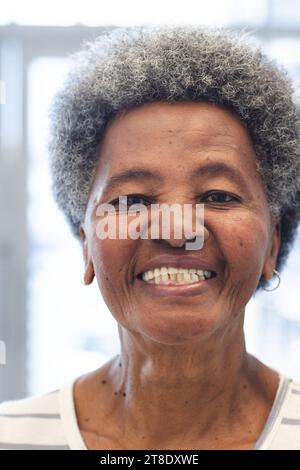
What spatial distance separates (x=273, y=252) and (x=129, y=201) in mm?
270

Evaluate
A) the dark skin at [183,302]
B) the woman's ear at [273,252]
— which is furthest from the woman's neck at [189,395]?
the woman's ear at [273,252]

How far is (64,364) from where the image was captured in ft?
4.59

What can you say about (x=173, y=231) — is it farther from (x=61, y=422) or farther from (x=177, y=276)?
(x=61, y=422)

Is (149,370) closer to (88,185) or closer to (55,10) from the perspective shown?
(88,185)

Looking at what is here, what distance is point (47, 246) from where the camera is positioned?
1434mm

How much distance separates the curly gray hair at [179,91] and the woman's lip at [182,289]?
19 centimetres

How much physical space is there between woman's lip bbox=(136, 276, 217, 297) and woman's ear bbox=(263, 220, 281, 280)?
0.49 feet

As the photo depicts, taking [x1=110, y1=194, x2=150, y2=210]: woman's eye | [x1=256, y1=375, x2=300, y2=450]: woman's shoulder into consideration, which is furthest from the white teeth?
[x1=256, y1=375, x2=300, y2=450]: woman's shoulder

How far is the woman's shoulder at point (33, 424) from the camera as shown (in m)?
0.92

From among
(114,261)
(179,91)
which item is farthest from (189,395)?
(179,91)

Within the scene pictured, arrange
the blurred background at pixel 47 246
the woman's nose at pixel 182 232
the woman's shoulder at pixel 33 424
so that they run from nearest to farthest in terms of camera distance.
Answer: the woman's nose at pixel 182 232
the woman's shoulder at pixel 33 424
the blurred background at pixel 47 246

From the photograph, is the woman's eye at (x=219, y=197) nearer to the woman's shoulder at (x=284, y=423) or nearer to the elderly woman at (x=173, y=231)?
the elderly woman at (x=173, y=231)

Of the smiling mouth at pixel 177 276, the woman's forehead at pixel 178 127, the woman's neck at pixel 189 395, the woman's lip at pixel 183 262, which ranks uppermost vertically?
the woman's forehead at pixel 178 127

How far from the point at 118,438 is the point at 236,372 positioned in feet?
0.72
